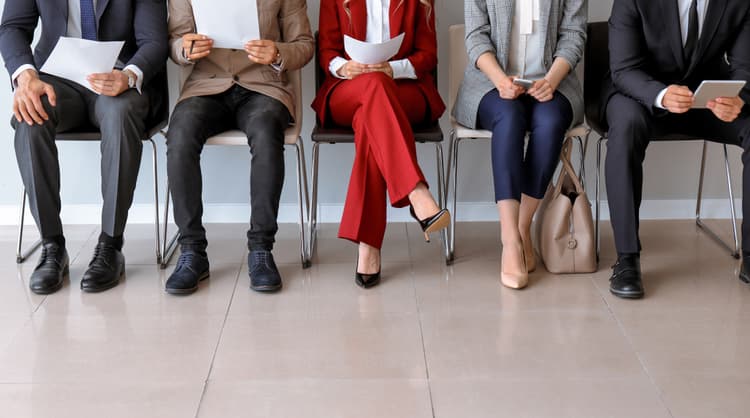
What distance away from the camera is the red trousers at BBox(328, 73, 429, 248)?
2965 millimetres

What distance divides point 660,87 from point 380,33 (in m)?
1.04

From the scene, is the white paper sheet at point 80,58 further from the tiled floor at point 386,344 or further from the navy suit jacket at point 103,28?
the tiled floor at point 386,344

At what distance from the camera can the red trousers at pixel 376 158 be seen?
296 cm

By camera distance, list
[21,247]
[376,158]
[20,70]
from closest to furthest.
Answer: [376,158] < [20,70] < [21,247]

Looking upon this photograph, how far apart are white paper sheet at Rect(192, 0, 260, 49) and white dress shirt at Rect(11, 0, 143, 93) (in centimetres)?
28

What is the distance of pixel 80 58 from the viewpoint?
9.73 ft

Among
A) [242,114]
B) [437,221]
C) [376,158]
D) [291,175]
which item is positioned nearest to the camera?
[437,221]

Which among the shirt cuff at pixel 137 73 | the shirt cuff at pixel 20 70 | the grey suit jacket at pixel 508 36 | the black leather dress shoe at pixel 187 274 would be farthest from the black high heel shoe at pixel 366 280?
the shirt cuff at pixel 20 70

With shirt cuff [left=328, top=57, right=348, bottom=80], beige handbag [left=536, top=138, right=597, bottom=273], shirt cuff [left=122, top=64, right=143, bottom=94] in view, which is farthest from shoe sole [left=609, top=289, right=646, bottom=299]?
shirt cuff [left=122, top=64, right=143, bottom=94]

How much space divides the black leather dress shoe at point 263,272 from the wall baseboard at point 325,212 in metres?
0.76

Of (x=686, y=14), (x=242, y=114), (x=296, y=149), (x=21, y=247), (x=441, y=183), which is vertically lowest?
(x=21, y=247)

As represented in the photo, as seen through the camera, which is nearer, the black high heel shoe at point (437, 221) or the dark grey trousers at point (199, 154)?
the black high heel shoe at point (437, 221)

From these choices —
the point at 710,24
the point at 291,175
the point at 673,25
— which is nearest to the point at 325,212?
the point at 291,175

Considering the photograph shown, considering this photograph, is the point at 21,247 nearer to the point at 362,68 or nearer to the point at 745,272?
the point at 362,68
